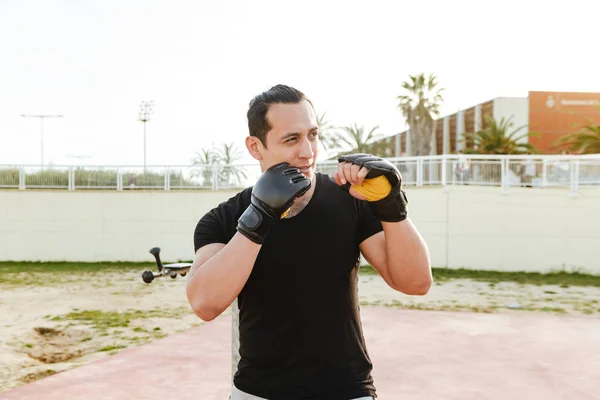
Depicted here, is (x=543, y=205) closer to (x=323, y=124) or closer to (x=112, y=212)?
(x=112, y=212)

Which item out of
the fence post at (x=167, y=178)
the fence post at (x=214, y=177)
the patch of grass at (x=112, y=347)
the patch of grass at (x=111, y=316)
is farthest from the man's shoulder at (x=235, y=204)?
the fence post at (x=167, y=178)

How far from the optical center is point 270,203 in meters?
1.91

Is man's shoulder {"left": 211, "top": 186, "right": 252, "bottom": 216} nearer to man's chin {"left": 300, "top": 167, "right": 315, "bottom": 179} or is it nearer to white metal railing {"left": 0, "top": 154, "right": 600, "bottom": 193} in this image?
man's chin {"left": 300, "top": 167, "right": 315, "bottom": 179}

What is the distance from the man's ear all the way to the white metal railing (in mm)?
16341

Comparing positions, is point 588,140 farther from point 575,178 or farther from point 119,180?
point 119,180

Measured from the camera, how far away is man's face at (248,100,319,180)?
6.81 ft

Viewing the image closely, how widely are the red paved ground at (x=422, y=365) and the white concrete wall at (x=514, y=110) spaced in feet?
111

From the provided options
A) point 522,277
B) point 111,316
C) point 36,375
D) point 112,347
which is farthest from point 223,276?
point 522,277

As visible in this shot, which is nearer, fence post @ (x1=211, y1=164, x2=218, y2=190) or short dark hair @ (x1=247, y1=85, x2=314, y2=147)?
short dark hair @ (x1=247, y1=85, x2=314, y2=147)

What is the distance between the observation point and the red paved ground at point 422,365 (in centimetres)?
646

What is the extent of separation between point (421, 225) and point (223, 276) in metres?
19.4

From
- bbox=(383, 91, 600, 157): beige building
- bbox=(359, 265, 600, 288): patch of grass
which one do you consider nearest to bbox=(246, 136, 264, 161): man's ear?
bbox=(359, 265, 600, 288): patch of grass

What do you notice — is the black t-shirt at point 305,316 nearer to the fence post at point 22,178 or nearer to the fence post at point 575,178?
the fence post at point 575,178

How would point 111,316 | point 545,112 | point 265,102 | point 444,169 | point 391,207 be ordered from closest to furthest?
point 391,207
point 265,102
point 111,316
point 444,169
point 545,112
